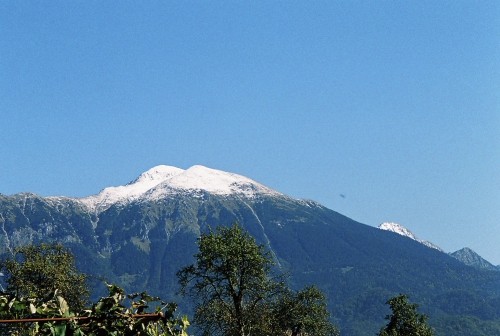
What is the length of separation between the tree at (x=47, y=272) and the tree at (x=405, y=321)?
4252cm

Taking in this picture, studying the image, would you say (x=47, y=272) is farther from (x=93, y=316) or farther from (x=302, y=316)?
(x=93, y=316)

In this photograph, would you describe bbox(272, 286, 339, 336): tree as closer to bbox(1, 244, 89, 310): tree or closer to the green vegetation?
bbox(1, 244, 89, 310): tree

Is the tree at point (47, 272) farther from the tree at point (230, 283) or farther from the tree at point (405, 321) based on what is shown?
the tree at point (405, 321)

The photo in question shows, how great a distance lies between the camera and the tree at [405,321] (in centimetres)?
8331

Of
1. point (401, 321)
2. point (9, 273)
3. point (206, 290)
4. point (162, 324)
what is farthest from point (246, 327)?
point (162, 324)

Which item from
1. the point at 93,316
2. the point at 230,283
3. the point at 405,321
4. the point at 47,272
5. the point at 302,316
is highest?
the point at 405,321

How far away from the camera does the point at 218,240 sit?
7125 centimetres

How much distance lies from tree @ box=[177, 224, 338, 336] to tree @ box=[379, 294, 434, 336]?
66.7 feet

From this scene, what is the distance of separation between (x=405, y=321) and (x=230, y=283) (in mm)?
29185

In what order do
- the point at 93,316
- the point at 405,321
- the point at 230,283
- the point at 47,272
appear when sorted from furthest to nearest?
the point at 47,272
the point at 405,321
the point at 230,283
the point at 93,316

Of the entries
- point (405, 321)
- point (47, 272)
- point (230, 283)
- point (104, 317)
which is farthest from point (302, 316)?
point (104, 317)

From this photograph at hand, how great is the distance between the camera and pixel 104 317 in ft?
29.6

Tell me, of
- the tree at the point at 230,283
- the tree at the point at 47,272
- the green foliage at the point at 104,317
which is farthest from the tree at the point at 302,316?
the green foliage at the point at 104,317

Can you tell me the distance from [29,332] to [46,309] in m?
0.77
